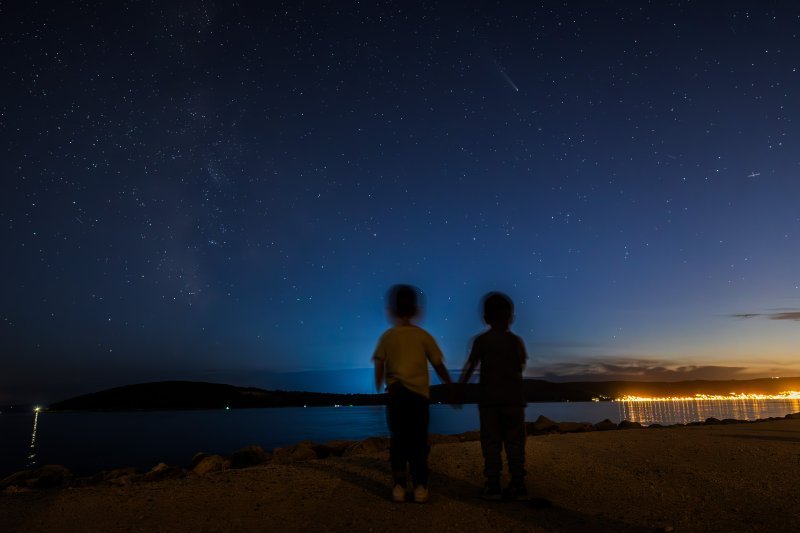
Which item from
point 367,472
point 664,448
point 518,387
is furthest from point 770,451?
point 367,472

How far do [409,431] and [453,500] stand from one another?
0.85 m

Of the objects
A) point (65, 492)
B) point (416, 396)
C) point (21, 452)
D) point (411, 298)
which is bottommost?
point (21, 452)

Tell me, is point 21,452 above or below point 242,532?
below

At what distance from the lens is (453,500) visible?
545 cm

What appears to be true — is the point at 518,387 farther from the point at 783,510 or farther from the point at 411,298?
the point at 783,510

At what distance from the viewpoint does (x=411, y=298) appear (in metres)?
5.77

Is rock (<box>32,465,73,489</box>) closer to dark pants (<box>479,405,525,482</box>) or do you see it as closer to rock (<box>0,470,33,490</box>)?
rock (<box>0,470,33,490</box>)

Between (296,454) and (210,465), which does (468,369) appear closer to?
(210,465)

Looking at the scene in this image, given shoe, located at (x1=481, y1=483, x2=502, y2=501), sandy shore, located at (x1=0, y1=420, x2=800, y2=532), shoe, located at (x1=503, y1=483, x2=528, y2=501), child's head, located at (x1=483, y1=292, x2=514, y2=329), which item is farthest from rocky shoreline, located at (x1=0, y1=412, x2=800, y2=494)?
child's head, located at (x1=483, y1=292, x2=514, y2=329)

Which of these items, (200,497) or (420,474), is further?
(200,497)

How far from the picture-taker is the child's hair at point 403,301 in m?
5.72

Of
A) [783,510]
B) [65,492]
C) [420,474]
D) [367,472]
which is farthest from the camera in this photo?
[367,472]

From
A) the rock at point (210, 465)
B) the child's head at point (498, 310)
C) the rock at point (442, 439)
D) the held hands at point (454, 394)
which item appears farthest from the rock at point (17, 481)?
the child's head at point (498, 310)

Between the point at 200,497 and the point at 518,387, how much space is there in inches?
143
